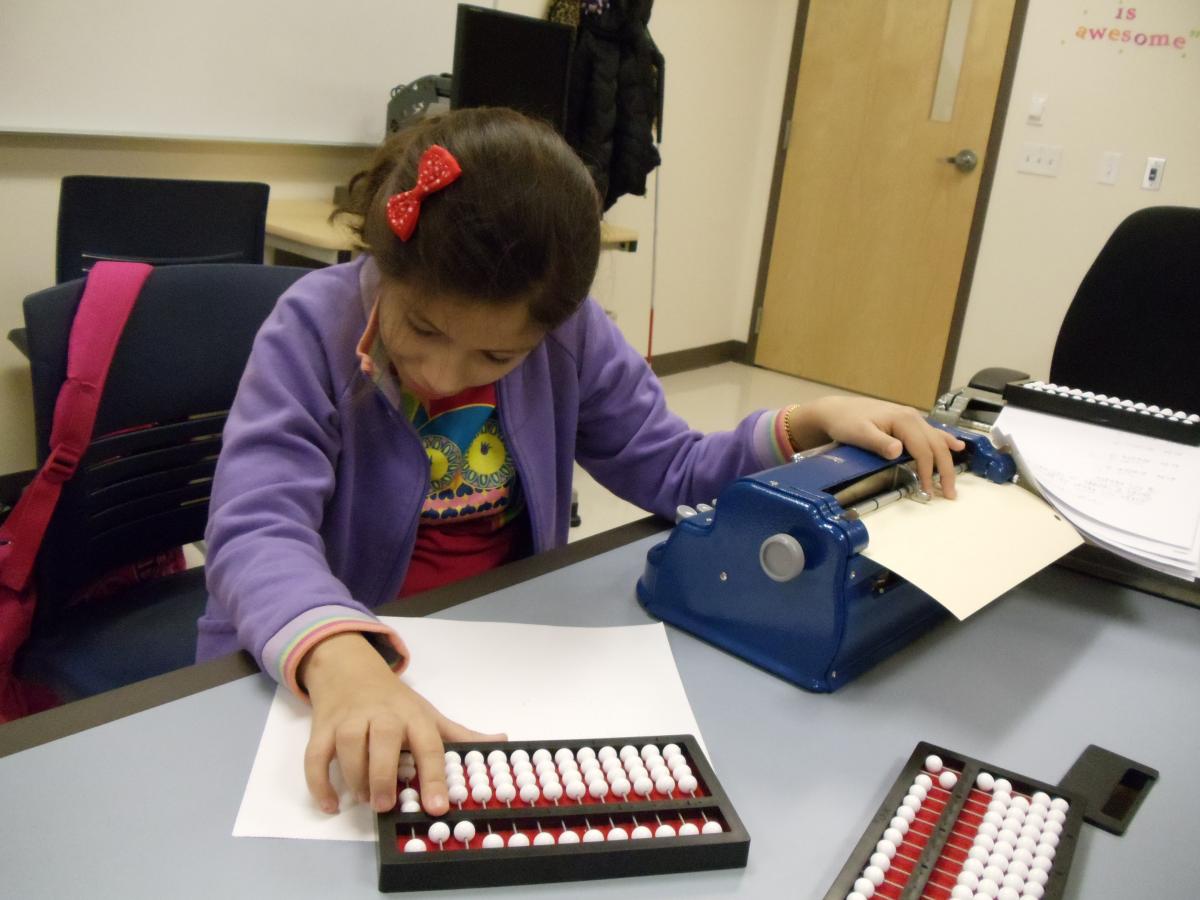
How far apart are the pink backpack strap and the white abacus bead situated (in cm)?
95

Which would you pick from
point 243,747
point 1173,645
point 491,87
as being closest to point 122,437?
point 243,747

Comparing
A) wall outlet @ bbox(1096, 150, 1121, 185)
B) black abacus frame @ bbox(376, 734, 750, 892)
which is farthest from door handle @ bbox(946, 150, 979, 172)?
black abacus frame @ bbox(376, 734, 750, 892)

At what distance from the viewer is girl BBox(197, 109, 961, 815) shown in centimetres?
71

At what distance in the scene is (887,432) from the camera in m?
1.01

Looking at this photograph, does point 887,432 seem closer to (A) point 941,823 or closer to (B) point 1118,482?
(B) point 1118,482

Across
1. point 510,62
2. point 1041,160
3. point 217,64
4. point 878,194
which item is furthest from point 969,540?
point 878,194

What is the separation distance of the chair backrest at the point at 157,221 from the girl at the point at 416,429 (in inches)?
42.4

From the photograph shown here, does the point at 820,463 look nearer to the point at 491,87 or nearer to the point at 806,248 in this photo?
the point at 491,87

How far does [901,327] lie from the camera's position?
168 inches

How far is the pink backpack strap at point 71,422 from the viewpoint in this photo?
44.3 inches

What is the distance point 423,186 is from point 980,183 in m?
3.59

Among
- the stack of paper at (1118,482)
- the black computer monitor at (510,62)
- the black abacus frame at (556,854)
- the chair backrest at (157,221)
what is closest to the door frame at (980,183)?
the black computer monitor at (510,62)

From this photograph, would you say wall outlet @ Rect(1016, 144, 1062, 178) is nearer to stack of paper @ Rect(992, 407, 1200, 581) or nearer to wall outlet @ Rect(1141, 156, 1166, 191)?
wall outlet @ Rect(1141, 156, 1166, 191)

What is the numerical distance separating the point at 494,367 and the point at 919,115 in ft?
12.0
